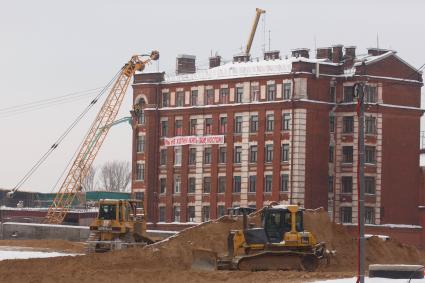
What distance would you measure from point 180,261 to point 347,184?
43.4 metres

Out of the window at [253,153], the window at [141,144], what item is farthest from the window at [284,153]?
the window at [141,144]

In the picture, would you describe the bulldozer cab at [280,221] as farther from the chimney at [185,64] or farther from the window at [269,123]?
the chimney at [185,64]

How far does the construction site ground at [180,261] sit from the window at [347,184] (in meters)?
29.5

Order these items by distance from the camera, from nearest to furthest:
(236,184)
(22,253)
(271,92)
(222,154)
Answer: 1. (22,253)
2. (271,92)
3. (236,184)
4. (222,154)

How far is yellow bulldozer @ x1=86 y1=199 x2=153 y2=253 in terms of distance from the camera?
76438mm

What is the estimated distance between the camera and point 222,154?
114125 mm

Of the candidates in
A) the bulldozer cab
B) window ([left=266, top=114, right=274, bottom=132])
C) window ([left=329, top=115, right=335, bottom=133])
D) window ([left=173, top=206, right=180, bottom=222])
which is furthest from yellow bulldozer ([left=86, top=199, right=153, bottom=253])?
window ([left=173, top=206, right=180, bottom=222])

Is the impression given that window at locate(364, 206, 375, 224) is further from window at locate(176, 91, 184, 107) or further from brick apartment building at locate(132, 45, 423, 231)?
window at locate(176, 91, 184, 107)

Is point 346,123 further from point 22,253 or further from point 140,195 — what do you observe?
point 22,253

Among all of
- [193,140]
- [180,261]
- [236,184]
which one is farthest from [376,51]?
[180,261]

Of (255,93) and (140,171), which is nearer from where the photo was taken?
(255,93)

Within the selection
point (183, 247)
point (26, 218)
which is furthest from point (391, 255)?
point (26, 218)

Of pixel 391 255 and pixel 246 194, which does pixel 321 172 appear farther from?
pixel 391 255

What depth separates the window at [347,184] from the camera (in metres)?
109
